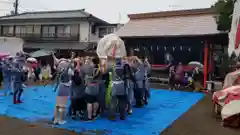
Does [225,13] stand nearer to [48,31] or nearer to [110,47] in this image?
[110,47]

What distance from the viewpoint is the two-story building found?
2494cm

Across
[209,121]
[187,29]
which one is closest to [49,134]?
[209,121]

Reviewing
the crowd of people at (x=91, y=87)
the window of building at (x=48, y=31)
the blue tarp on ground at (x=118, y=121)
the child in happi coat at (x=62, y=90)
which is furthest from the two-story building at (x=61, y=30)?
the child in happi coat at (x=62, y=90)

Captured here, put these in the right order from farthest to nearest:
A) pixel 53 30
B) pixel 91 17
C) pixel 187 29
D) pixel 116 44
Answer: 1. pixel 53 30
2. pixel 91 17
3. pixel 187 29
4. pixel 116 44

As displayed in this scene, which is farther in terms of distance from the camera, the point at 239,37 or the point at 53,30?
the point at 53,30

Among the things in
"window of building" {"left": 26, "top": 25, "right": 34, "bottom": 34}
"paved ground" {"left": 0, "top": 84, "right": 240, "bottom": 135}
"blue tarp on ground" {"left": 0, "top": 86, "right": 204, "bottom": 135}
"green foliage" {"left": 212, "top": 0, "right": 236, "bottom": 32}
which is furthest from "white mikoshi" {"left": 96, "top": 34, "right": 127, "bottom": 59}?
"window of building" {"left": 26, "top": 25, "right": 34, "bottom": 34}

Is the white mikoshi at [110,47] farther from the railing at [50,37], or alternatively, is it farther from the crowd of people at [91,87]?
the railing at [50,37]

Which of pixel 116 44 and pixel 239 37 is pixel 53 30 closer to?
pixel 116 44

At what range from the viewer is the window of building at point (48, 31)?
1044 inches

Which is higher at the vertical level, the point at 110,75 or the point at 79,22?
the point at 79,22

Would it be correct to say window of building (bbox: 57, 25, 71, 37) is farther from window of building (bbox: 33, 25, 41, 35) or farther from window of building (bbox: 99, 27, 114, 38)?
window of building (bbox: 99, 27, 114, 38)

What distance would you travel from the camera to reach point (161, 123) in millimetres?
6418

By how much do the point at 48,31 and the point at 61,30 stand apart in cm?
167

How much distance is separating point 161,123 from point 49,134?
9.26 feet
